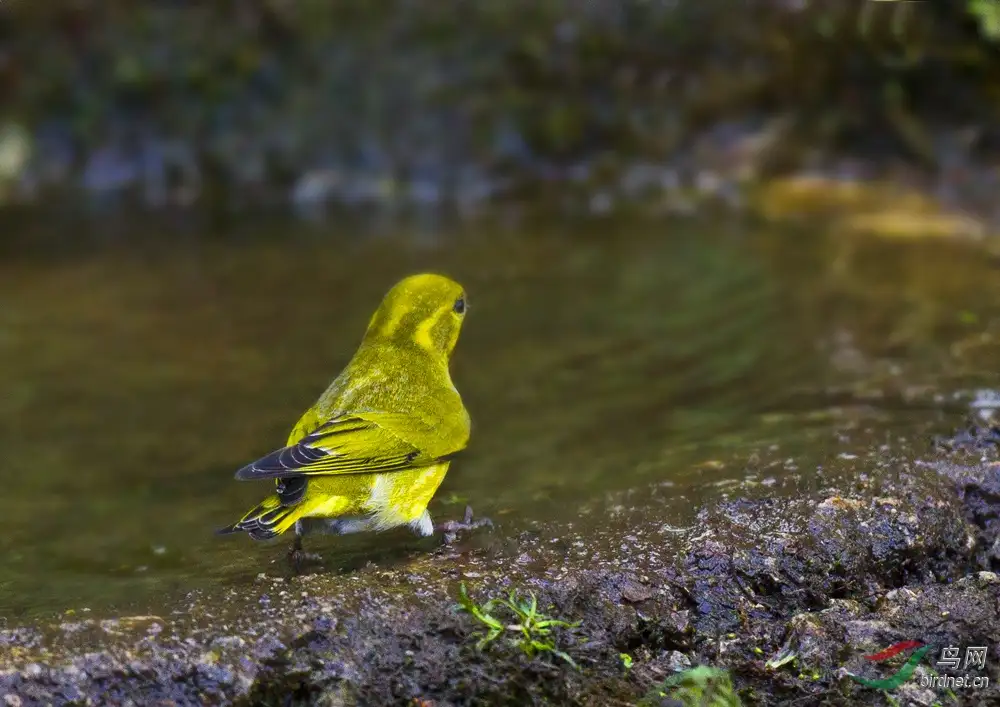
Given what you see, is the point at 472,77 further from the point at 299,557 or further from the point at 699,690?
the point at 699,690

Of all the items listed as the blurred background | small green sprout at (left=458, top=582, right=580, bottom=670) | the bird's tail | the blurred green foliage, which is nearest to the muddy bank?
small green sprout at (left=458, top=582, right=580, bottom=670)

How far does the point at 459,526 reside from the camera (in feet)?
11.5

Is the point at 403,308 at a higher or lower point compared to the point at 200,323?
higher

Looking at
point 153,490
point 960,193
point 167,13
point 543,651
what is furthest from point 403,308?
point 167,13

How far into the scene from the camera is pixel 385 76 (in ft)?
33.0

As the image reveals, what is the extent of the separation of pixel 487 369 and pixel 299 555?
1998 millimetres

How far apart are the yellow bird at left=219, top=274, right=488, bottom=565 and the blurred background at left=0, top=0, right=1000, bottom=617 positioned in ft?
0.64

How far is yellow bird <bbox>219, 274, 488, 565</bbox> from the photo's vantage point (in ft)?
10.2

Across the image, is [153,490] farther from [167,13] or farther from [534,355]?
[167,13]

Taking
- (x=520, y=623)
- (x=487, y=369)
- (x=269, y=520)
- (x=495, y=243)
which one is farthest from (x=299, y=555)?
(x=495, y=243)

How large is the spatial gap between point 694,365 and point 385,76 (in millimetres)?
5859

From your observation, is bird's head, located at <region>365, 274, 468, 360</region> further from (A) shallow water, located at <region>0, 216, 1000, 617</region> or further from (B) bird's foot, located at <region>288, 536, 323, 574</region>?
(B) bird's foot, located at <region>288, 536, 323, 574</region>

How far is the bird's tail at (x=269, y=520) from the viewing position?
3014 millimetres

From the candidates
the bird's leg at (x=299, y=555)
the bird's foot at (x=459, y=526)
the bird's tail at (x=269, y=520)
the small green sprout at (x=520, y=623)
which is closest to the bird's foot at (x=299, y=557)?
the bird's leg at (x=299, y=555)
